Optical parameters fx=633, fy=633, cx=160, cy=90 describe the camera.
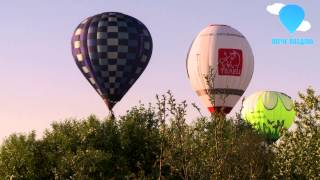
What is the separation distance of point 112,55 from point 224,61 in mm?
15451

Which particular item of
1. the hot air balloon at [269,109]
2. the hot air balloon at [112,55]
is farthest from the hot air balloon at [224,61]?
the hot air balloon at [112,55]

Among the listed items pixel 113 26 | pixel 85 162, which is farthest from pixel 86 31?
pixel 85 162

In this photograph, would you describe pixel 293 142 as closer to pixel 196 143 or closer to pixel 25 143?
pixel 196 143

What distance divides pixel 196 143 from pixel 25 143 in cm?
2575

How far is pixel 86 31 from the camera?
205ft

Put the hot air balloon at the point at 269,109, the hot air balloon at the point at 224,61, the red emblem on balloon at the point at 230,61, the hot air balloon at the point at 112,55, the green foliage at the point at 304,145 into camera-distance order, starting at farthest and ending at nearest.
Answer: the hot air balloon at the point at 269,109
the hot air balloon at the point at 224,61
the red emblem on balloon at the point at 230,61
the hot air balloon at the point at 112,55
the green foliage at the point at 304,145

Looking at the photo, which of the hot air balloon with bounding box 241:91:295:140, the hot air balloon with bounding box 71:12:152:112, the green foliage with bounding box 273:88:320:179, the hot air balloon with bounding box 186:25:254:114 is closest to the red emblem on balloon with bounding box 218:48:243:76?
the hot air balloon with bounding box 186:25:254:114

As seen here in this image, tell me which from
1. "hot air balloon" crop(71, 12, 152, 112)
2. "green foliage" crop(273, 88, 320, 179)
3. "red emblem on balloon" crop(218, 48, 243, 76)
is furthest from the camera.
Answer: "red emblem on balloon" crop(218, 48, 243, 76)

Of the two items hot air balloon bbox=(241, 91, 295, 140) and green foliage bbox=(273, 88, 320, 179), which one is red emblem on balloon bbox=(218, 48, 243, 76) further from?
green foliage bbox=(273, 88, 320, 179)

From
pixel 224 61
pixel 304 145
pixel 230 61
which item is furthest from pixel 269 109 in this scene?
pixel 304 145

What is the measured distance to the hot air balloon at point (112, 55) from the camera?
6119 cm

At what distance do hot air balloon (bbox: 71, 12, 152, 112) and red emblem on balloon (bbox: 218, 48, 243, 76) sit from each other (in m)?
11.8

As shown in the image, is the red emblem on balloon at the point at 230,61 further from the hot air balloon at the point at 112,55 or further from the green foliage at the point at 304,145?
the green foliage at the point at 304,145

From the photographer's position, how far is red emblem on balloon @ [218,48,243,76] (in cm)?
7062
